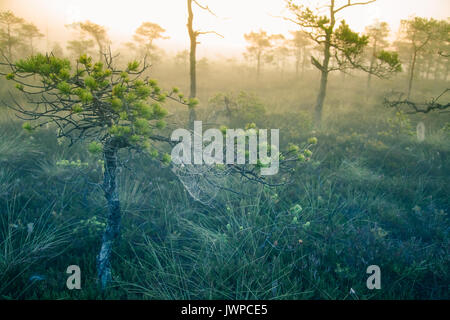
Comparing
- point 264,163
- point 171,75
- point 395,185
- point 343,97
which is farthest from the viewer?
point 171,75

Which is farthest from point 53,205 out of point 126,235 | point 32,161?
point 32,161

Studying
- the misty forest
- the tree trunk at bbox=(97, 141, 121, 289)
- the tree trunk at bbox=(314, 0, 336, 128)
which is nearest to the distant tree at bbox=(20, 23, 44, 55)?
the misty forest

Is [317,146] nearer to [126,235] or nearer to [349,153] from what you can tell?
[349,153]

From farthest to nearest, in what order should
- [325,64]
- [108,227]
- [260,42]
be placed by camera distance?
1. [260,42]
2. [325,64]
3. [108,227]

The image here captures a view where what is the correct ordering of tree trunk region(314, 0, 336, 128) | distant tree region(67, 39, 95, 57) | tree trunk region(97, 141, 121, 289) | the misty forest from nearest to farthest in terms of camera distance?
the misty forest
tree trunk region(97, 141, 121, 289)
tree trunk region(314, 0, 336, 128)
distant tree region(67, 39, 95, 57)

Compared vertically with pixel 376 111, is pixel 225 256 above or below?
below

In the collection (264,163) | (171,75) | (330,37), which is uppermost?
(171,75)

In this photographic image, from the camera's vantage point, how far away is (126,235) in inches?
126

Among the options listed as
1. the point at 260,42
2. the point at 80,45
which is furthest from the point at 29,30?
the point at 260,42

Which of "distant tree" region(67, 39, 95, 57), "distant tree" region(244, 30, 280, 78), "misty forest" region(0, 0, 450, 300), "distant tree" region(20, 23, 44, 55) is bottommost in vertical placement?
"misty forest" region(0, 0, 450, 300)

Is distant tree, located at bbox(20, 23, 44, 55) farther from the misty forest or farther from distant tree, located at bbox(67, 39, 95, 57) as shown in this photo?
the misty forest

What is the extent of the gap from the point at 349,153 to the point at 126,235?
5.89 metres

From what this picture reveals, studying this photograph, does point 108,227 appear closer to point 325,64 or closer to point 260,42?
point 325,64

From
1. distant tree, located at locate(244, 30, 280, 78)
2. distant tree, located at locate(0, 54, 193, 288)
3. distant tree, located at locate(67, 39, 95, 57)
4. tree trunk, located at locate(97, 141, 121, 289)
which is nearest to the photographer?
distant tree, located at locate(0, 54, 193, 288)
